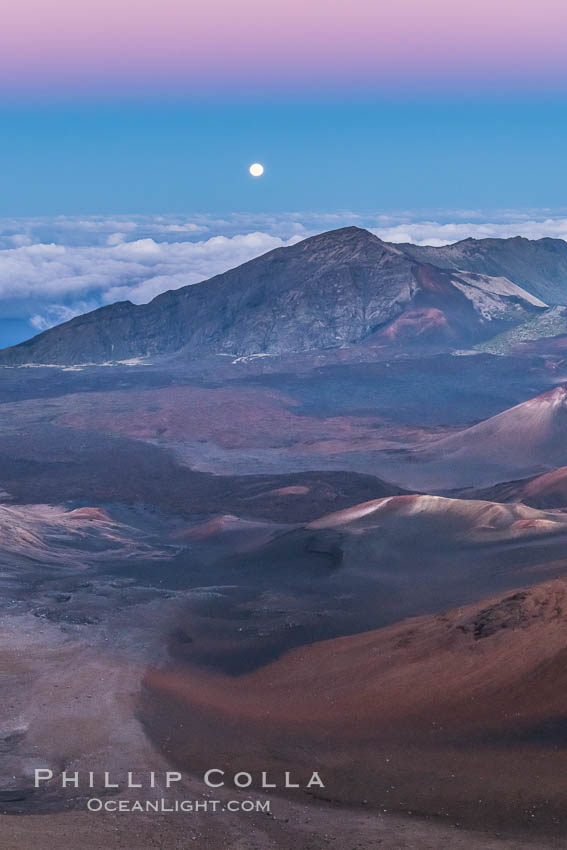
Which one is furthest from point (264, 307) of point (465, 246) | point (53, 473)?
point (53, 473)

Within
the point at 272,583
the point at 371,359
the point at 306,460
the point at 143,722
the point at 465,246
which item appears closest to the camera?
the point at 143,722

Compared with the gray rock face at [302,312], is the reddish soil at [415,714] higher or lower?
lower

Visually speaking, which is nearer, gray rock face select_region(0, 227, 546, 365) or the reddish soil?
the reddish soil

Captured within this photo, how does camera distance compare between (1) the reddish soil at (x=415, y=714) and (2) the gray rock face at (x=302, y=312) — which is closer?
(1) the reddish soil at (x=415, y=714)

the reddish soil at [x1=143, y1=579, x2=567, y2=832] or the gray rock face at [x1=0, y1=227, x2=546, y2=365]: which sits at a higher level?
the gray rock face at [x1=0, y1=227, x2=546, y2=365]

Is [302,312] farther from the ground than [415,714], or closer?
farther from the ground

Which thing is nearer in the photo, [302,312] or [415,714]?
[415,714]

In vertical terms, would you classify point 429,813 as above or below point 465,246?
below

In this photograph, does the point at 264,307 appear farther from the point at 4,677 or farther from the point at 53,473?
the point at 4,677
